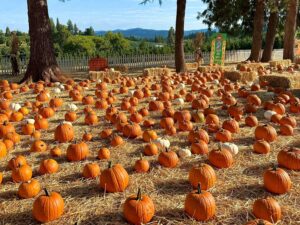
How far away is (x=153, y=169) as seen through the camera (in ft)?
15.6

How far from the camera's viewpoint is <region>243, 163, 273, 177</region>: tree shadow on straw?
4.57 m

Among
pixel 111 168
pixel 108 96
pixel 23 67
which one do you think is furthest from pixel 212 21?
pixel 111 168

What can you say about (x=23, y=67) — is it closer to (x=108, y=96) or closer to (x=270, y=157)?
(x=108, y=96)

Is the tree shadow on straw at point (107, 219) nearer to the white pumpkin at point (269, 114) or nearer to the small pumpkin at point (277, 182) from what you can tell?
the small pumpkin at point (277, 182)

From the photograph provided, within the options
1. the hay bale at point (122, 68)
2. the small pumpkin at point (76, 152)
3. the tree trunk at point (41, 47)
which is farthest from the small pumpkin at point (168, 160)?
the hay bale at point (122, 68)

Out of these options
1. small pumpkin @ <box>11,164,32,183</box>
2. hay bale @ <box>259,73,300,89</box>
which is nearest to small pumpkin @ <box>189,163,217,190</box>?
small pumpkin @ <box>11,164,32,183</box>

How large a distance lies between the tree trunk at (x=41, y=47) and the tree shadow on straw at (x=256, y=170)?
10.2m

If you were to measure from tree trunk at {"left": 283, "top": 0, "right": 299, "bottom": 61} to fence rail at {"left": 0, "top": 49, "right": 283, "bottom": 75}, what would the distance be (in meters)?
13.3

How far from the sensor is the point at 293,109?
7.67 metres

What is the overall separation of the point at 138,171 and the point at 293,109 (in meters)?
4.53

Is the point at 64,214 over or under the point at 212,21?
under

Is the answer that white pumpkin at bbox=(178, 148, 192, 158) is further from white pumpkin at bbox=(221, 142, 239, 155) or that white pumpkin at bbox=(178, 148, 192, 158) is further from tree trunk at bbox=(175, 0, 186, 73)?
tree trunk at bbox=(175, 0, 186, 73)

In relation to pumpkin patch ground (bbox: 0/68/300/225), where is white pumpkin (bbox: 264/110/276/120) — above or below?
above

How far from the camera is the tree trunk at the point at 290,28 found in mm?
21234
